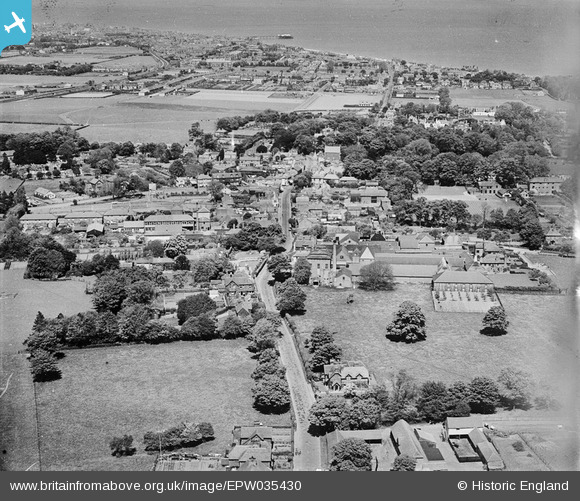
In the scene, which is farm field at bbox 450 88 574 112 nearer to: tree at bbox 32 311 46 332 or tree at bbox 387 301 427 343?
tree at bbox 387 301 427 343

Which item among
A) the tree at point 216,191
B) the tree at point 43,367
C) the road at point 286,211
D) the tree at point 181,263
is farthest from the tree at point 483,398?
the tree at point 216,191

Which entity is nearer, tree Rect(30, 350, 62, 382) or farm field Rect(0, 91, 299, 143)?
tree Rect(30, 350, 62, 382)

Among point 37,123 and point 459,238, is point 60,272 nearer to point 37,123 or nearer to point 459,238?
point 459,238

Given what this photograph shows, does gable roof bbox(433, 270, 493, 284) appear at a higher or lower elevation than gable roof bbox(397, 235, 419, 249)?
higher

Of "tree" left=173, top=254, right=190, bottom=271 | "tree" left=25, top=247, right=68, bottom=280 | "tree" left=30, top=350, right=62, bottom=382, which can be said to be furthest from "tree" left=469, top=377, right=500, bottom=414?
"tree" left=25, top=247, right=68, bottom=280

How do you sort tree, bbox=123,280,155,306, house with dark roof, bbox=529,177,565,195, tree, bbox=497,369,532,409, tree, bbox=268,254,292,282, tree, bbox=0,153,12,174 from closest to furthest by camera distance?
tree, bbox=497,369,532,409, tree, bbox=123,280,155,306, tree, bbox=268,254,292,282, house with dark roof, bbox=529,177,565,195, tree, bbox=0,153,12,174

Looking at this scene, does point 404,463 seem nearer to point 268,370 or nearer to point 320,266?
point 268,370

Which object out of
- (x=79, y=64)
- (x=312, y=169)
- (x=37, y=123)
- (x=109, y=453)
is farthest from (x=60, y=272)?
(x=79, y=64)

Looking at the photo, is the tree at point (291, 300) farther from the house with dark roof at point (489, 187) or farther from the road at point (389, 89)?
the road at point (389, 89)

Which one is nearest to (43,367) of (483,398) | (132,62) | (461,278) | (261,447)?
(261,447)
